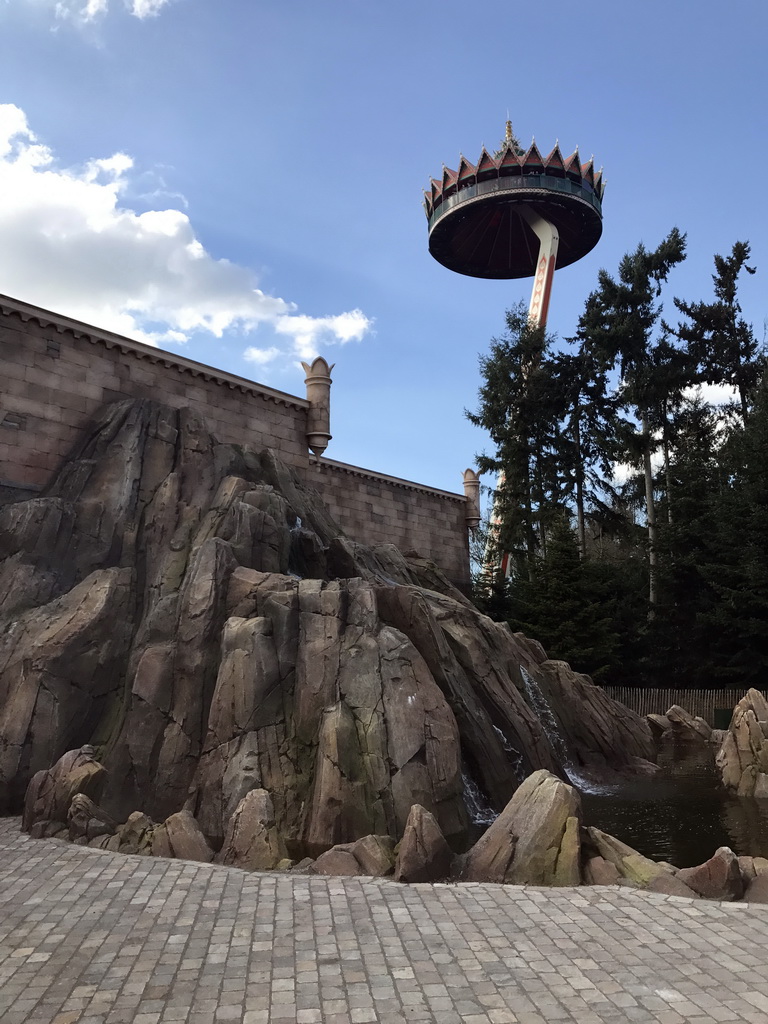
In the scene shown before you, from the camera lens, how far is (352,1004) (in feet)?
20.4

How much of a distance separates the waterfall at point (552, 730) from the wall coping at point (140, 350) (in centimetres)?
1450

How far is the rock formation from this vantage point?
62.5 ft

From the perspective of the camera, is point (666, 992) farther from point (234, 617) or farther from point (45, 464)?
point (45, 464)

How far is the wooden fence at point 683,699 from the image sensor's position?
3181cm

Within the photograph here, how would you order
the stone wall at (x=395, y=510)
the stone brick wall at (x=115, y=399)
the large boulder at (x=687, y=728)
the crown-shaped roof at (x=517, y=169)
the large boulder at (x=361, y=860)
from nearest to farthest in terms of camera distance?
1. the large boulder at (x=361, y=860)
2. the stone brick wall at (x=115, y=399)
3. the large boulder at (x=687, y=728)
4. the stone wall at (x=395, y=510)
5. the crown-shaped roof at (x=517, y=169)

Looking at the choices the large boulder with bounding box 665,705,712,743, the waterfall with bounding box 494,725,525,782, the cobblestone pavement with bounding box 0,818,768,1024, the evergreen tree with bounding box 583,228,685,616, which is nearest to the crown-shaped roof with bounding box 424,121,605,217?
the evergreen tree with bounding box 583,228,685,616

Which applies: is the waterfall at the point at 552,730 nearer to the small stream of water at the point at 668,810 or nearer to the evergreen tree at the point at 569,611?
the small stream of water at the point at 668,810

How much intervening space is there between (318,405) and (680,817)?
20.3 m

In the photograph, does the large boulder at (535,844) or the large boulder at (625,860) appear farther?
the large boulder at (535,844)

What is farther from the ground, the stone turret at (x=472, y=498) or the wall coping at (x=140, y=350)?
the wall coping at (x=140, y=350)

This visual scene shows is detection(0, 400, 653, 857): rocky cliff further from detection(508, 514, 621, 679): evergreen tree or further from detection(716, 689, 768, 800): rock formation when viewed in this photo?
→ detection(508, 514, 621, 679): evergreen tree

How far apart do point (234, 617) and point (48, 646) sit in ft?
12.6

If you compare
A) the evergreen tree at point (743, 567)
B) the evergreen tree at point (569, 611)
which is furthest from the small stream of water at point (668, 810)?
the evergreen tree at point (743, 567)

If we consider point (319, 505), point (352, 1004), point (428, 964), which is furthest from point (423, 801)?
point (319, 505)
